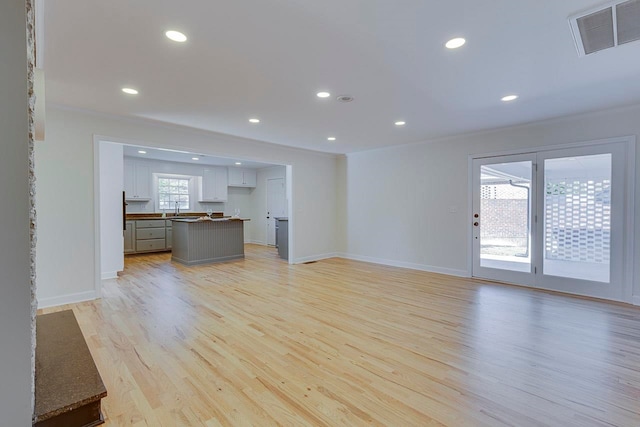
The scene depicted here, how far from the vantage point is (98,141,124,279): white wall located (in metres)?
5.12

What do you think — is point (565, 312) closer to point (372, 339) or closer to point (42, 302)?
point (372, 339)

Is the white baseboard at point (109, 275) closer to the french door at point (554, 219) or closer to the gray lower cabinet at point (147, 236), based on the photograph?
the gray lower cabinet at point (147, 236)

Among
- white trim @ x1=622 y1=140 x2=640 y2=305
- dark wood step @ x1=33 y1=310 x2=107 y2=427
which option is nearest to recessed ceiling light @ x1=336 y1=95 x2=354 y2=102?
dark wood step @ x1=33 y1=310 x2=107 y2=427

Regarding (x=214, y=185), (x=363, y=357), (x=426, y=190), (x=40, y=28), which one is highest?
(x=40, y=28)

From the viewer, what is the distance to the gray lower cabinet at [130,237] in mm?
7438

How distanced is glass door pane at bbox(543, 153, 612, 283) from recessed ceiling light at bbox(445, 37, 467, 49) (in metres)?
3.23

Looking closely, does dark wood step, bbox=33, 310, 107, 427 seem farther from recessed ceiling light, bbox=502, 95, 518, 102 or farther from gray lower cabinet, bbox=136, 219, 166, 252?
gray lower cabinet, bbox=136, 219, 166, 252

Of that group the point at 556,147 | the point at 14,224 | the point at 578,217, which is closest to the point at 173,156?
the point at 14,224

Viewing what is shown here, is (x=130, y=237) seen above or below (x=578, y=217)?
below

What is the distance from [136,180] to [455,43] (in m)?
8.28

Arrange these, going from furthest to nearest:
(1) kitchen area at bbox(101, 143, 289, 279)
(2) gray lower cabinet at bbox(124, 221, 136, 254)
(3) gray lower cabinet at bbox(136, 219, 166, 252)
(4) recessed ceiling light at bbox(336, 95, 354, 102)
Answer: (3) gray lower cabinet at bbox(136, 219, 166, 252) < (2) gray lower cabinet at bbox(124, 221, 136, 254) < (1) kitchen area at bbox(101, 143, 289, 279) < (4) recessed ceiling light at bbox(336, 95, 354, 102)

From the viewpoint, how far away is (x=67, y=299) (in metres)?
3.79

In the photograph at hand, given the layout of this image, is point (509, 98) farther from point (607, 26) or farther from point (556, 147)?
point (556, 147)

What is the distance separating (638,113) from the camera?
12.1 feet
